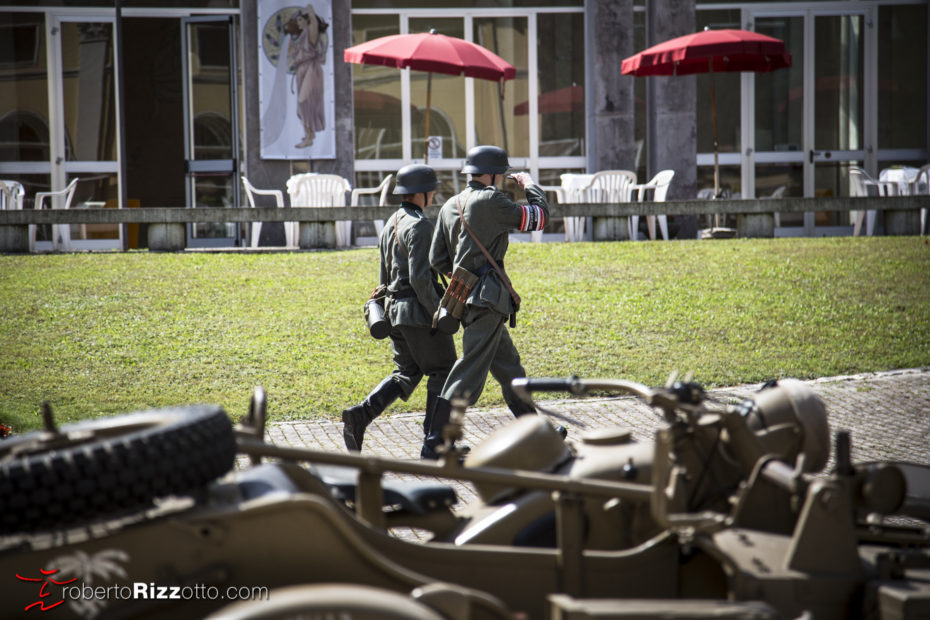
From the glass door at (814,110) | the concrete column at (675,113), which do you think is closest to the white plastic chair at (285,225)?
the concrete column at (675,113)

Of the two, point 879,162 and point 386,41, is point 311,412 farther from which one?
point 879,162

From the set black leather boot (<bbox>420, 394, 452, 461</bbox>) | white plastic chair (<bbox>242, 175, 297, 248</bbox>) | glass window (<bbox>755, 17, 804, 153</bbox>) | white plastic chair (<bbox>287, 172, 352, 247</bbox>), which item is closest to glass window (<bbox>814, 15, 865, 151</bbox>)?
glass window (<bbox>755, 17, 804, 153</bbox>)

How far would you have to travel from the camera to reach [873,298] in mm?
11922

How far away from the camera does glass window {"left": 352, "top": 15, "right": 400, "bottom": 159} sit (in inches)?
779

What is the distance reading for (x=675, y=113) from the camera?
770 inches

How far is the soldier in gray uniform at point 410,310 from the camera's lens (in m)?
6.84

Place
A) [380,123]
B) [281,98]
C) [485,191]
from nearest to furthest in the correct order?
[485,191] → [281,98] → [380,123]

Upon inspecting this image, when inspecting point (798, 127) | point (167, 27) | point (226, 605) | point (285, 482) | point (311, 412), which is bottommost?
point (311, 412)

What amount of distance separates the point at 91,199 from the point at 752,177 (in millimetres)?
13560

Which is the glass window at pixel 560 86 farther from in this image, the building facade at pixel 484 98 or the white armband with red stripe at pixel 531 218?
the white armband with red stripe at pixel 531 218

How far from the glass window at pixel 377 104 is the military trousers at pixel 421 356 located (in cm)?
1322

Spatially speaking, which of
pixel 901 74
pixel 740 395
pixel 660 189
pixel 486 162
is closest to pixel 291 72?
pixel 660 189

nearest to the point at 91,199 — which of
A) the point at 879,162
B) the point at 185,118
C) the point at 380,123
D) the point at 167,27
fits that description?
the point at 185,118

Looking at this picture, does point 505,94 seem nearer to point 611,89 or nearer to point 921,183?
point 611,89
